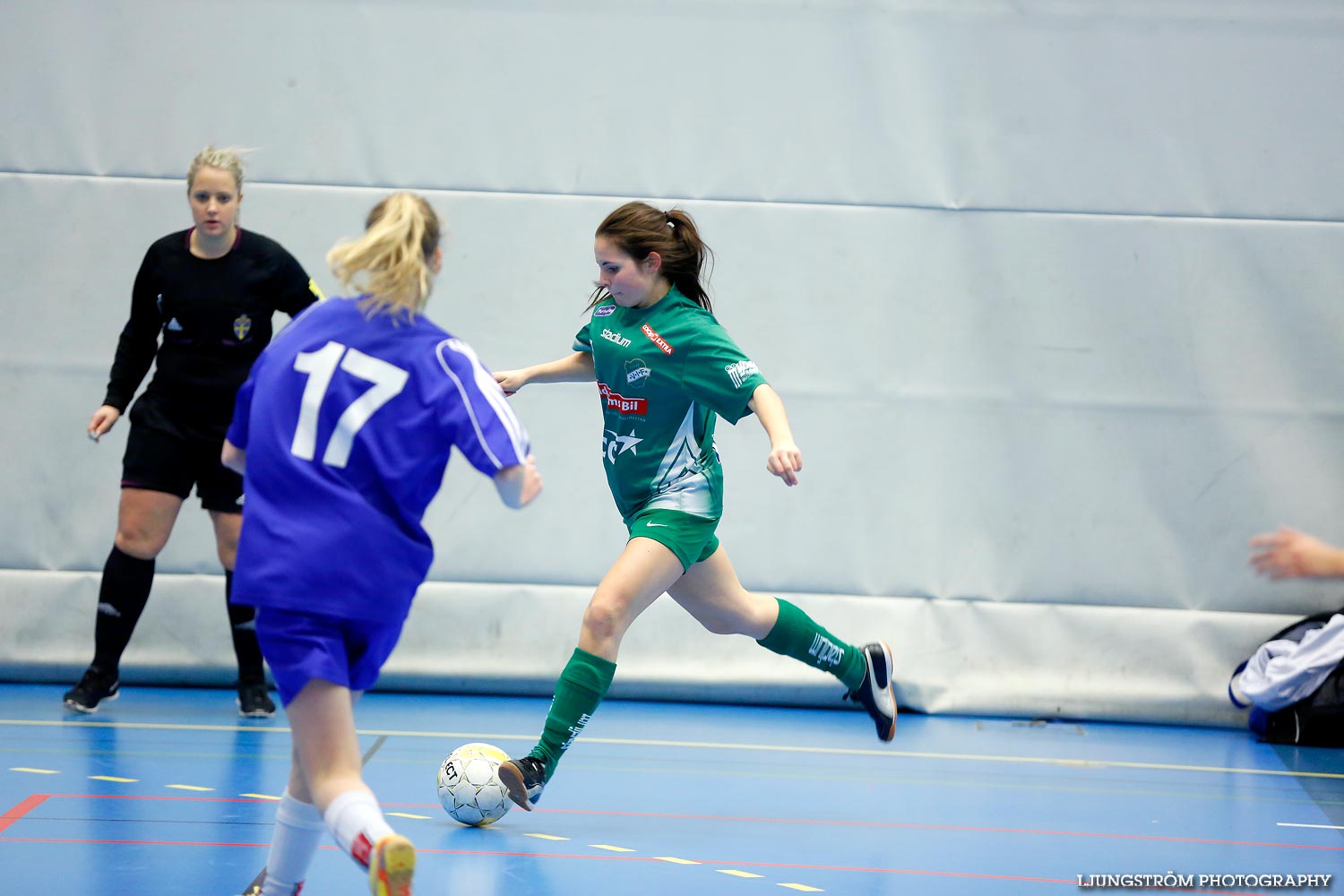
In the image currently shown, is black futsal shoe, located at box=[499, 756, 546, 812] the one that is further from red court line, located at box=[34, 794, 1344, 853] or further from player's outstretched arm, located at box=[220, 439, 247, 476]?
player's outstretched arm, located at box=[220, 439, 247, 476]

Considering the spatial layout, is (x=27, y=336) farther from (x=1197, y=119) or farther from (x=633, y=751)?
(x=1197, y=119)

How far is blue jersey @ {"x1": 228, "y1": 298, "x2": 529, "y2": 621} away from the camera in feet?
8.18

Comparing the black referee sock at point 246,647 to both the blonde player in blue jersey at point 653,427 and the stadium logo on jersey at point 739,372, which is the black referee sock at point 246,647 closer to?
the blonde player in blue jersey at point 653,427

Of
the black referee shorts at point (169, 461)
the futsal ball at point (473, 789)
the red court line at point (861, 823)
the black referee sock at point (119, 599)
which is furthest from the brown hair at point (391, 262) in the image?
the black referee sock at point (119, 599)

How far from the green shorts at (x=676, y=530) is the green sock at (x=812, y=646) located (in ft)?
1.64

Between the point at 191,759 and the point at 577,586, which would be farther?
the point at 577,586

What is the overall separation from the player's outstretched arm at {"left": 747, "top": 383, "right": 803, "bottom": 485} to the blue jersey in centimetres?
95

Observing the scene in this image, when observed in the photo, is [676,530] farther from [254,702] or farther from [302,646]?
[254,702]

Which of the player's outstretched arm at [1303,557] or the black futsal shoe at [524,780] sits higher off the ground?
the player's outstretched arm at [1303,557]

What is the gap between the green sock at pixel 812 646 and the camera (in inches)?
169

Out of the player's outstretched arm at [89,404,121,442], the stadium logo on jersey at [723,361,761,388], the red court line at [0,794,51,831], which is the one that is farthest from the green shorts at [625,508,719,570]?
the player's outstretched arm at [89,404,121,442]

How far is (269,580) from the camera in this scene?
8.14ft

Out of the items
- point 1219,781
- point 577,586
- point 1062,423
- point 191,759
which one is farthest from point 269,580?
point 1062,423

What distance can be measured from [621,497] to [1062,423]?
96.2 inches
